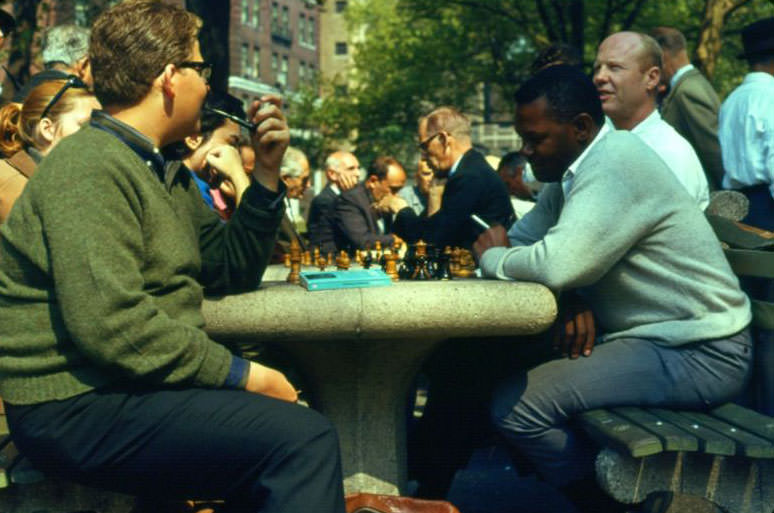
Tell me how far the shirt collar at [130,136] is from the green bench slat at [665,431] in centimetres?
170

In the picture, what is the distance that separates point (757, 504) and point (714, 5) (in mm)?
15274

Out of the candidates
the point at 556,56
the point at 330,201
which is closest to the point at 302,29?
the point at 330,201

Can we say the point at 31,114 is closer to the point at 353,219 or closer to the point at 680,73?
the point at 680,73

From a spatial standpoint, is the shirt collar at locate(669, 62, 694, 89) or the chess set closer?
the chess set

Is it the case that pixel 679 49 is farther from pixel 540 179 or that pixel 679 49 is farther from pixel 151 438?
pixel 151 438

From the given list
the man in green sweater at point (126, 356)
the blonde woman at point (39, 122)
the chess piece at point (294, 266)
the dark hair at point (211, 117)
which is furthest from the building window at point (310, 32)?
the man in green sweater at point (126, 356)

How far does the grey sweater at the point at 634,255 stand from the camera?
4.19m

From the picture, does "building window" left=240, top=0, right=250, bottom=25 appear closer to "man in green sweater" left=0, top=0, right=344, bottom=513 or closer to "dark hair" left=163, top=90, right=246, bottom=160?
"dark hair" left=163, top=90, right=246, bottom=160

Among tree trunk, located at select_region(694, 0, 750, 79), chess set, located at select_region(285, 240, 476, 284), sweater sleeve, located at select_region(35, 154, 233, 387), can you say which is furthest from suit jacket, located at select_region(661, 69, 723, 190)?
tree trunk, located at select_region(694, 0, 750, 79)

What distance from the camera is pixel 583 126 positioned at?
4.63 meters

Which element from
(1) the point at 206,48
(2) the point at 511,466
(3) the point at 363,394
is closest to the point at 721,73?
(1) the point at 206,48

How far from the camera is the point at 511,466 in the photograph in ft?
21.4

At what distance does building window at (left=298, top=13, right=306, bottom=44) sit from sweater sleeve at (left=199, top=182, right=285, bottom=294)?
88203 mm

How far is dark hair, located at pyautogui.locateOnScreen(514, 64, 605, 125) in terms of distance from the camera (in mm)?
4605
